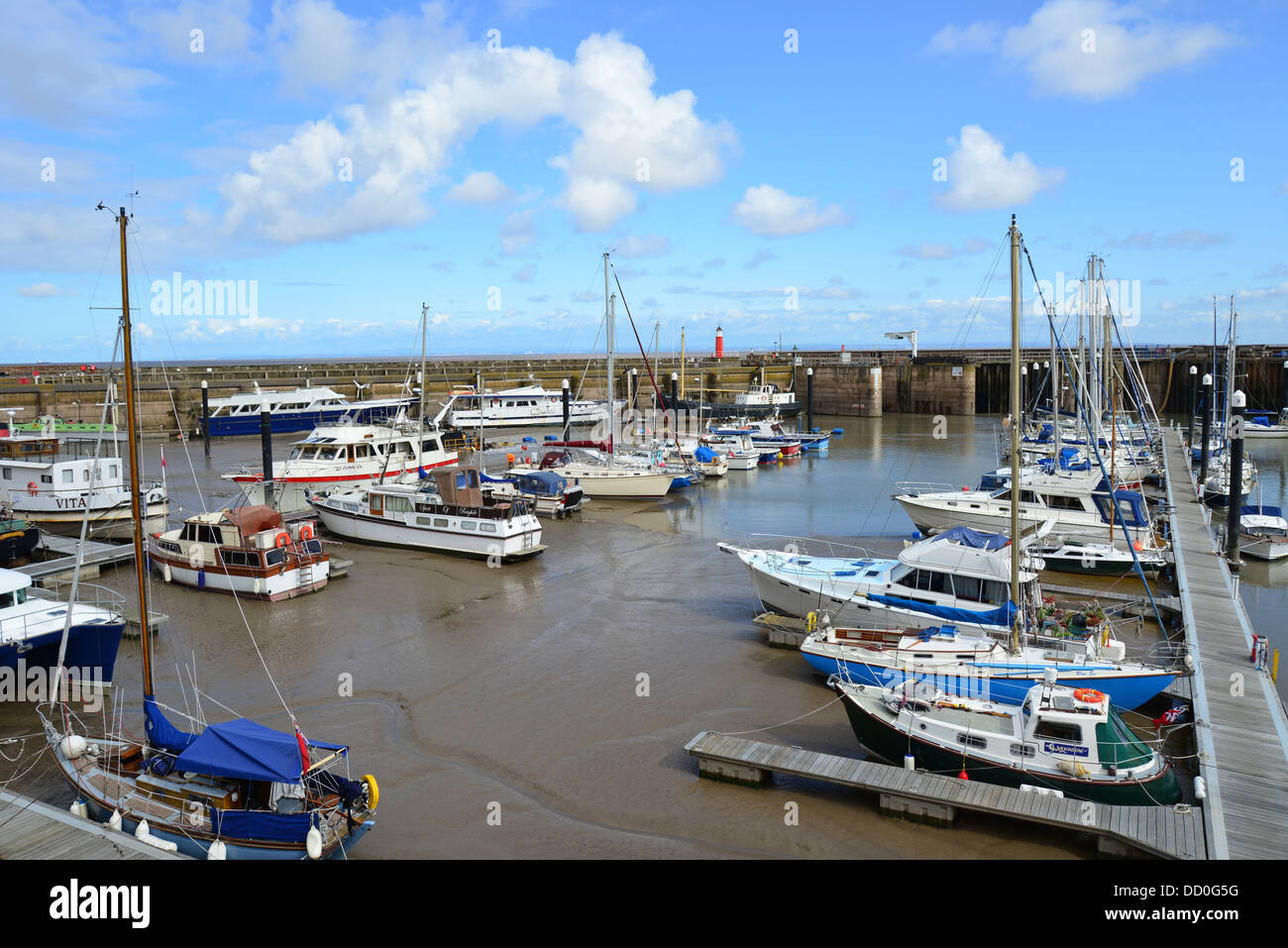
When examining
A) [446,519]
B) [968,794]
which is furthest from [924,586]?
[446,519]

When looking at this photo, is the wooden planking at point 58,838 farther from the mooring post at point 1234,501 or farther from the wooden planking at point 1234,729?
the mooring post at point 1234,501

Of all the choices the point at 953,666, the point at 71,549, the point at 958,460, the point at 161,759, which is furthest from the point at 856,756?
the point at 958,460

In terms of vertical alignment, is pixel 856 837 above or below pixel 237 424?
below

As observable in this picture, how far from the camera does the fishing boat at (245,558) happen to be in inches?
856

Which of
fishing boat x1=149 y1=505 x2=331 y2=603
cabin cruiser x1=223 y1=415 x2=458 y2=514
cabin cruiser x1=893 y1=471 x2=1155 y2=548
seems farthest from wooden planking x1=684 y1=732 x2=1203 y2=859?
cabin cruiser x1=223 y1=415 x2=458 y2=514

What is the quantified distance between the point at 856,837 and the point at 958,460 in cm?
3926

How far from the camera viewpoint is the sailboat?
32.1ft

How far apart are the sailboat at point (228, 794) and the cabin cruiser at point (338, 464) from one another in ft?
66.4

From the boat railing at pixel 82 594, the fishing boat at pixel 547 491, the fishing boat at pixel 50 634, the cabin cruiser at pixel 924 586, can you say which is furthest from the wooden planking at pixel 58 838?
the fishing boat at pixel 547 491

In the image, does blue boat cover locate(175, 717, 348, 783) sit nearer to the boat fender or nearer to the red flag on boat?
the red flag on boat

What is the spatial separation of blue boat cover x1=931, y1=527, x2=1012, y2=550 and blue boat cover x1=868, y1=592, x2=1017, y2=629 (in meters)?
1.26

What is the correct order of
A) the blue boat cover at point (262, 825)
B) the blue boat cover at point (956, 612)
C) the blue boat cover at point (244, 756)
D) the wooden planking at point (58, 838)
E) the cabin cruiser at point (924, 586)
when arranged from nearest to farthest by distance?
the wooden planking at point (58, 838) → the blue boat cover at point (262, 825) → the blue boat cover at point (244, 756) → the blue boat cover at point (956, 612) → the cabin cruiser at point (924, 586)
